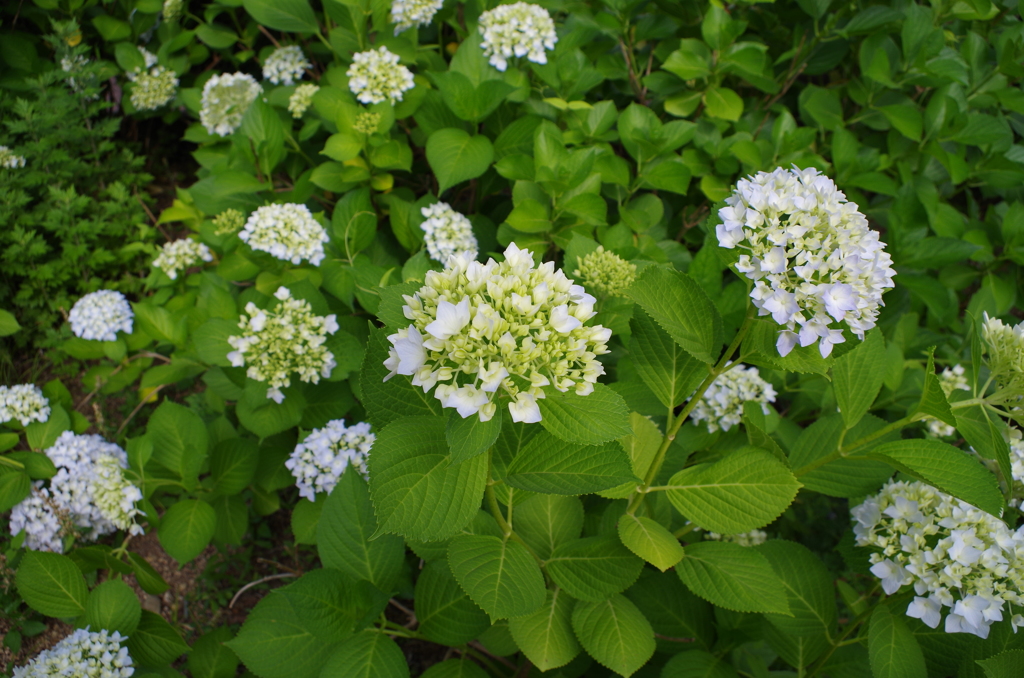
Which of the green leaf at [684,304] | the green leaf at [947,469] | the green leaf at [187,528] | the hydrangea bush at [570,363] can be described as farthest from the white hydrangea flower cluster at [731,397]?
the green leaf at [187,528]

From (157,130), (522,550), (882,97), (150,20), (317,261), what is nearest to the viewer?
(522,550)

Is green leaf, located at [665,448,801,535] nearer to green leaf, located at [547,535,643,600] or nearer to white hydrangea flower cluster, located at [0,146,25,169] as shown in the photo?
green leaf, located at [547,535,643,600]

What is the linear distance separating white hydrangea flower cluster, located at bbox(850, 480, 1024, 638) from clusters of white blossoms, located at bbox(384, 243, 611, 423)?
1.16m

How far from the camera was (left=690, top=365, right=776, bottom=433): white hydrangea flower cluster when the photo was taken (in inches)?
93.5

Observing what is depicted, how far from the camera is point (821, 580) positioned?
6.26ft

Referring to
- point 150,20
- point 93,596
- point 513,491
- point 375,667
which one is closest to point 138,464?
point 93,596

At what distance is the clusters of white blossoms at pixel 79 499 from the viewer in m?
2.31

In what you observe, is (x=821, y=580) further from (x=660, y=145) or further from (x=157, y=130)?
(x=157, y=130)

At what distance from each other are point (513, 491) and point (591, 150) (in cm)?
146

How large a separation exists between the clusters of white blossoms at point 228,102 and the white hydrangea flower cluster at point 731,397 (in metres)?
3.02

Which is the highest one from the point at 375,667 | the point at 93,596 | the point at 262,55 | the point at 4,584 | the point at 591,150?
the point at 591,150

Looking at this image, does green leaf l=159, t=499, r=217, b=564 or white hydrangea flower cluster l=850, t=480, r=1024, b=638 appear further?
green leaf l=159, t=499, r=217, b=564

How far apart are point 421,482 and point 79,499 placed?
199cm

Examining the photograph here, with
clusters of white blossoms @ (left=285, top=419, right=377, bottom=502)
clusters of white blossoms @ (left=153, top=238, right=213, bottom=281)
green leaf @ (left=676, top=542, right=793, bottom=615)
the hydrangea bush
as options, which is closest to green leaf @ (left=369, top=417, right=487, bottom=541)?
the hydrangea bush
